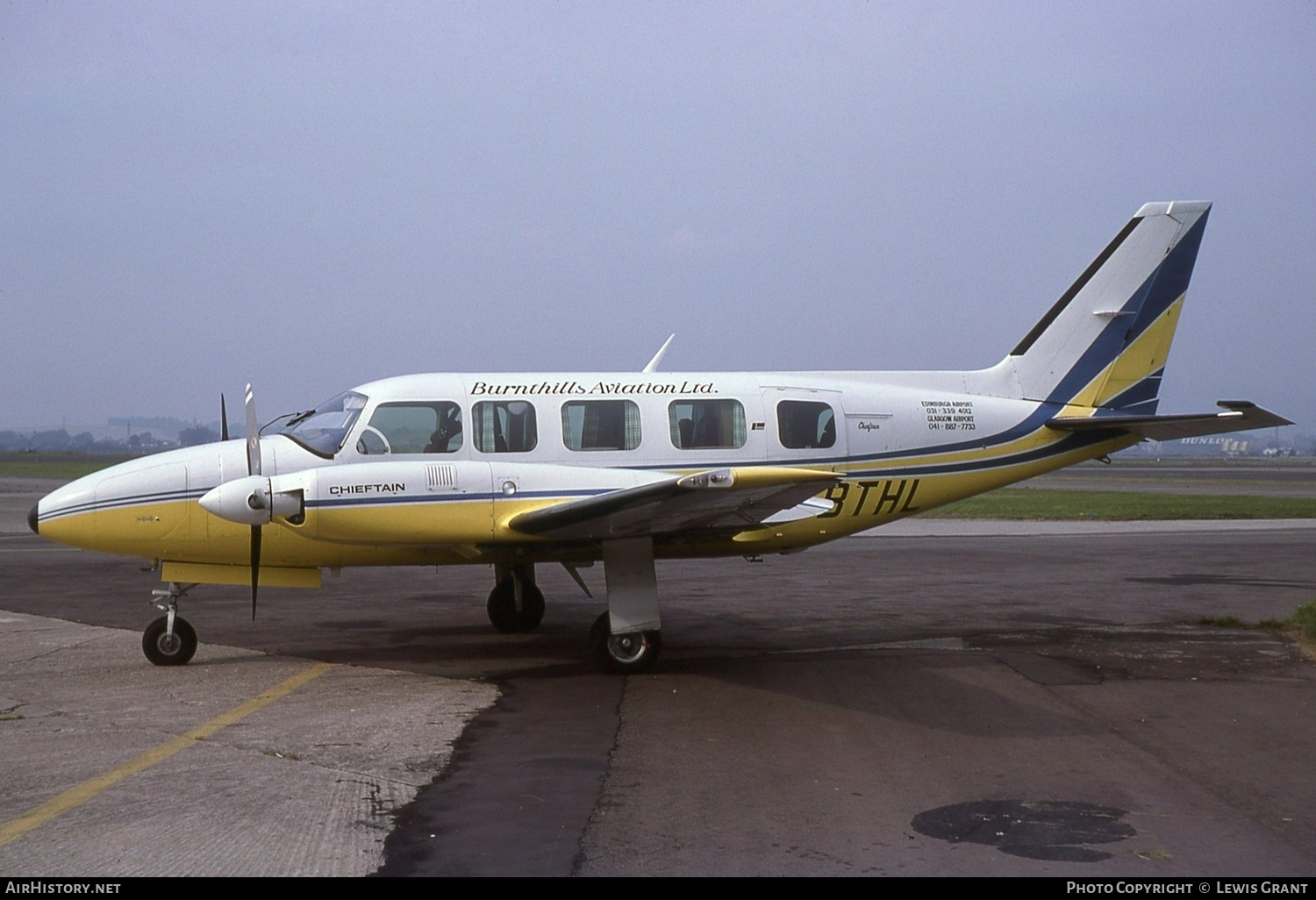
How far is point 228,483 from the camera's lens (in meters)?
10.0

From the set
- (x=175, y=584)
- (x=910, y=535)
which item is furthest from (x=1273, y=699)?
(x=910, y=535)

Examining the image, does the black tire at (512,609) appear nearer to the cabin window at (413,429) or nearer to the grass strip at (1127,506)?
the cabin window at (413,429)

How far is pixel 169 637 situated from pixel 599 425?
467 centimetres

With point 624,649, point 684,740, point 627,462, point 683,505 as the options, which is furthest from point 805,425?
point 684,740

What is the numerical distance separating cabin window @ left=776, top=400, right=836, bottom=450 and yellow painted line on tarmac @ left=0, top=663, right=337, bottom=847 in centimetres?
532

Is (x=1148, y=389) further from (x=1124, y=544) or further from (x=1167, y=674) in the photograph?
(x=1124, y=544)

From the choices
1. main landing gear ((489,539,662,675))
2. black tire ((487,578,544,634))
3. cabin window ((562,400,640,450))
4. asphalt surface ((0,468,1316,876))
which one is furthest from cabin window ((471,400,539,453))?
black tire ((487,578,544,634))

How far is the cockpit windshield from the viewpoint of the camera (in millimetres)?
10969

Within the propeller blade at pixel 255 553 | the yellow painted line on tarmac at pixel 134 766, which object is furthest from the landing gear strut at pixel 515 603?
the propeller blade at pixel 255 553

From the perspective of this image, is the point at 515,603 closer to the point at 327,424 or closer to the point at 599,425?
the point at 599,425

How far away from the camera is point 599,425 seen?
11.6 m

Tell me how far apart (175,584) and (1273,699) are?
10102 millimetres

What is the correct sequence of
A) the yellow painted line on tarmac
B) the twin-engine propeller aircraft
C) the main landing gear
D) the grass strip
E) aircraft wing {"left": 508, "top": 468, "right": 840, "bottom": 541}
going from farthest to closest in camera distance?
1. the grass strip
2. the main landing gear
3. the twin-engine propeller aircraft
4. aircraft wing {"left": 508, "top": 468, "right": 840, "bottom": 541}
5. the yellow painted line on tarmac

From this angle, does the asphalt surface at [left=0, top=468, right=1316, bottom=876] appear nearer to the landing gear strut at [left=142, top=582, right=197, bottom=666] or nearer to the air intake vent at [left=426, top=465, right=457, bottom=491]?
the landing gear strut at [left=142, top=582, right=197, bottom=666]
